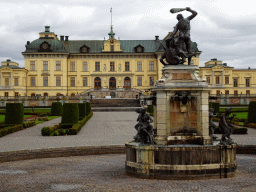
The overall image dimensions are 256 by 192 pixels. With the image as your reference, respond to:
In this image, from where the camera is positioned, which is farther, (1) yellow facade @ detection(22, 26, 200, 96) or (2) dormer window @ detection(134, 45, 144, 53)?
(2) dormer window @ detection(134, 45, 144, 53)

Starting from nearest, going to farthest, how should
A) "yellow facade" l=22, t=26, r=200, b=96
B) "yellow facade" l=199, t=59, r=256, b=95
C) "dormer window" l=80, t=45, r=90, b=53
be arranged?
"yellow facade" l=22, t=26, r=200, b=96 < "dormer window" l=80, t=45, r=90, b=53 < "yellow facade" l=199, t=59, r=256, b=95

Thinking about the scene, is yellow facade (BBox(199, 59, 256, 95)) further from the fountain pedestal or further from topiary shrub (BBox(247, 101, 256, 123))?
the fountain pedestal

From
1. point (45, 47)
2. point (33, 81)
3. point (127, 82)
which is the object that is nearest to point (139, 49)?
point (127, 82)

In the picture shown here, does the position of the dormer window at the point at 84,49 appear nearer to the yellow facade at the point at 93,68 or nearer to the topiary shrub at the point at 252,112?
the yellow facade at the point at 93,68

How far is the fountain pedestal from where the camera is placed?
7.13 m

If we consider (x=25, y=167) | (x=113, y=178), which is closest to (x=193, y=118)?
(x=113, y=178)

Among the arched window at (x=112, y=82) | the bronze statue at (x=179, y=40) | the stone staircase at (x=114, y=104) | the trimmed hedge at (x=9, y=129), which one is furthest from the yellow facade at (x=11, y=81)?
the bronze statue at (x=179, y=40)

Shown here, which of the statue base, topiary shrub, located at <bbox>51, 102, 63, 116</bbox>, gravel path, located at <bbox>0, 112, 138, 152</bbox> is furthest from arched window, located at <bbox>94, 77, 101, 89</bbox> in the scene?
the statue base

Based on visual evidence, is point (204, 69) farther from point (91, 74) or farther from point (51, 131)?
point (51, 131)

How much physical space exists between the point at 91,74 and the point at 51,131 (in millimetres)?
A: 43497

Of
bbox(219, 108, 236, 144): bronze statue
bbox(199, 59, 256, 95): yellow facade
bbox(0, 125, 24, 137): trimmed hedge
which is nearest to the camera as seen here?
bbox(219, 108, 236, 144): bronze statue

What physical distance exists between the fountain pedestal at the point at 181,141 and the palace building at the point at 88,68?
157ft

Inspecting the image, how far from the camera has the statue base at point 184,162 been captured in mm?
7098

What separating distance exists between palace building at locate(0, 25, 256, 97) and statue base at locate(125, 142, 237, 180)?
48518 millimetres
